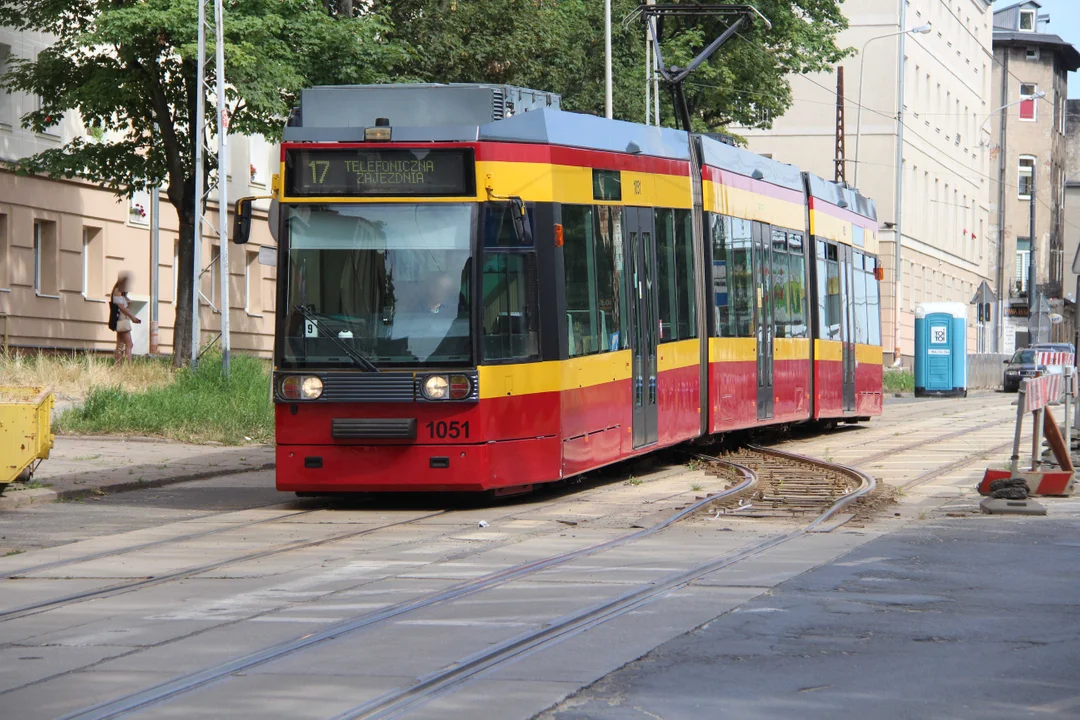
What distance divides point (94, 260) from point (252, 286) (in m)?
7.48

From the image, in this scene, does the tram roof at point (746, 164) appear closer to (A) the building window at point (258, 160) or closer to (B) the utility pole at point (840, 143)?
(B) the utility pole at point (840, 143)

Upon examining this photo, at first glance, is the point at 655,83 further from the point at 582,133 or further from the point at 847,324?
the point at 582,133

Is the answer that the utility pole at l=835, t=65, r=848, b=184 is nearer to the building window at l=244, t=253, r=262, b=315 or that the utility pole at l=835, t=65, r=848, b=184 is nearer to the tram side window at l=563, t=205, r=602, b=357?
the building window at l=244, t=253, r=262, b=315

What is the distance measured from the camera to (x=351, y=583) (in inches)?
385

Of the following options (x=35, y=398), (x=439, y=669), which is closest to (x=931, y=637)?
(x=439, y=669)

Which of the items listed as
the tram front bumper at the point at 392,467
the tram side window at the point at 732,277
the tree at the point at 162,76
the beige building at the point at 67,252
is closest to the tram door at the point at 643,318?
the tram side window at the point at 732,277

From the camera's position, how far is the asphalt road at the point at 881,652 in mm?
6422

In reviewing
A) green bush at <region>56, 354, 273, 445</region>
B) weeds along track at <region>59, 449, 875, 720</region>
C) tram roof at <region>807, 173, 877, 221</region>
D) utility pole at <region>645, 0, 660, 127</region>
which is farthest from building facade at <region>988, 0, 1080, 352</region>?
weeds along track at <region>59, 449, 875, 720</region>

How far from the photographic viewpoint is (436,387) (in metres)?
13.4

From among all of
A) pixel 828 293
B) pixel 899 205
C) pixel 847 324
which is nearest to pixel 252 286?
pixel 899 205

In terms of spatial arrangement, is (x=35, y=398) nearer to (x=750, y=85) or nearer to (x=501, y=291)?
(x=501, y=291)

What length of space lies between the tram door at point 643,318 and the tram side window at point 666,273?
17 cm

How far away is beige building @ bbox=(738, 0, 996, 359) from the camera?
62188 mm

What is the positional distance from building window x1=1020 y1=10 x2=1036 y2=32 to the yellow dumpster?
9244 cm
